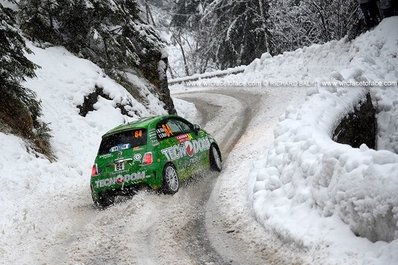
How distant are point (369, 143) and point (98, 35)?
396 inches

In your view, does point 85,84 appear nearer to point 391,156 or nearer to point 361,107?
point 361,107

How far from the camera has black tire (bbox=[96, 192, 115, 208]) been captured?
30.8ft

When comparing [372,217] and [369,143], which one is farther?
[369,143]

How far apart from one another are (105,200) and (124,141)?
48.1 inches

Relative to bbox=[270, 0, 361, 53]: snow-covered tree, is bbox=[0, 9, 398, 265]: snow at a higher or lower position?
higher

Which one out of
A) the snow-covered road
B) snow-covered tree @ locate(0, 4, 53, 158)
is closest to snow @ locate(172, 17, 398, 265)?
the snow-covered road

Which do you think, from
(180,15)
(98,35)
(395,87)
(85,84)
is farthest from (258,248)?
→ (180,15)

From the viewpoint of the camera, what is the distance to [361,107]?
12.3 m

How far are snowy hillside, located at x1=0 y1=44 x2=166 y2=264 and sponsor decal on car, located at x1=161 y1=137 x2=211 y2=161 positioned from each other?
199 centimetres

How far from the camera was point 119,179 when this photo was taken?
9.23 metres

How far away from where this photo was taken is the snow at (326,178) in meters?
5.28

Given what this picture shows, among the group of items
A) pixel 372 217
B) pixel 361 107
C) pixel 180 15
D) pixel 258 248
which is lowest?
pixel 180 15

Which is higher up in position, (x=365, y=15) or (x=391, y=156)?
(x=391, y=156)

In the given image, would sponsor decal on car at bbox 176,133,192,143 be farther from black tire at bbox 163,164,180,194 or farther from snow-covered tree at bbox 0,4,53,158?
snow-covered tree at bbox 0,4,53,158
